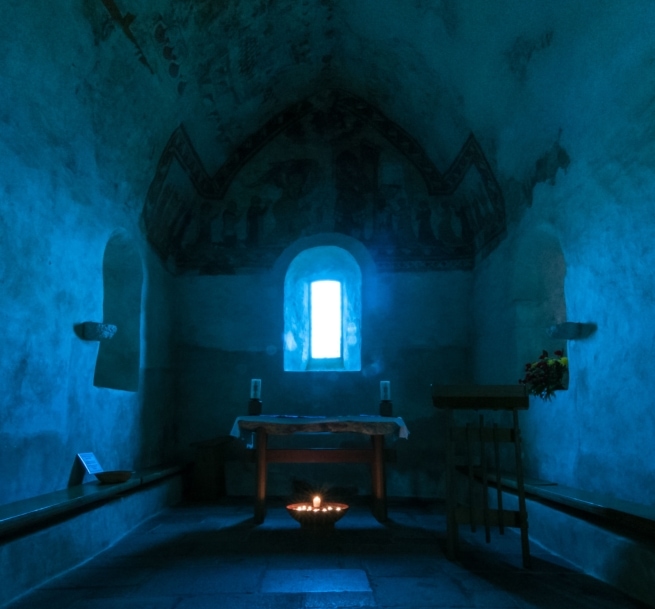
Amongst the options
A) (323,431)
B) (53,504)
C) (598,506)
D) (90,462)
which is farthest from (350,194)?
(53,504)

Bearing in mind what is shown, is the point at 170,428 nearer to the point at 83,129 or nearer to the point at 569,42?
the point at 83,129

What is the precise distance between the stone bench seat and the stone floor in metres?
0.43

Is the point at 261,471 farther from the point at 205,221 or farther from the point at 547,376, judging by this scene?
the point at 205,221

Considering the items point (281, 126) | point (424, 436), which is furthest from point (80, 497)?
point (281, 126)

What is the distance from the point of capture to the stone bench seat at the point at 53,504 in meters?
3.84

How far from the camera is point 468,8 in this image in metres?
6.00

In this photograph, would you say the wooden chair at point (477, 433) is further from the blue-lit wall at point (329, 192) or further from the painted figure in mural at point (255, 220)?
the painted figure in mural at point (255, 220)

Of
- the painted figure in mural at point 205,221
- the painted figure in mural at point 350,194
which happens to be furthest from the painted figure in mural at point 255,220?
the painted figure in mural at point 350,194

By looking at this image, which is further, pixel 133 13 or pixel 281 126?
pixel 281 126

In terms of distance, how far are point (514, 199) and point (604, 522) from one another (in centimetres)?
402

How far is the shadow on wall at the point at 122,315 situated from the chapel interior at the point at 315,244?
3 centimetres

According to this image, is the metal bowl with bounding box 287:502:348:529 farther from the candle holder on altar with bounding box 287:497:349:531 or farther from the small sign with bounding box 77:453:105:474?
the small sign with bounding box 77:453:105:474

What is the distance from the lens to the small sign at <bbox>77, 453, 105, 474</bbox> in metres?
5.57

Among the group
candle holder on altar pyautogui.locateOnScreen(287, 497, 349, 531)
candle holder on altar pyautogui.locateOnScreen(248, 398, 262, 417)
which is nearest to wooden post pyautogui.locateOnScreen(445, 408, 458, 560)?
candle holder on altar pyautogui.locateOnScreen(287, 497, 349, 531)
